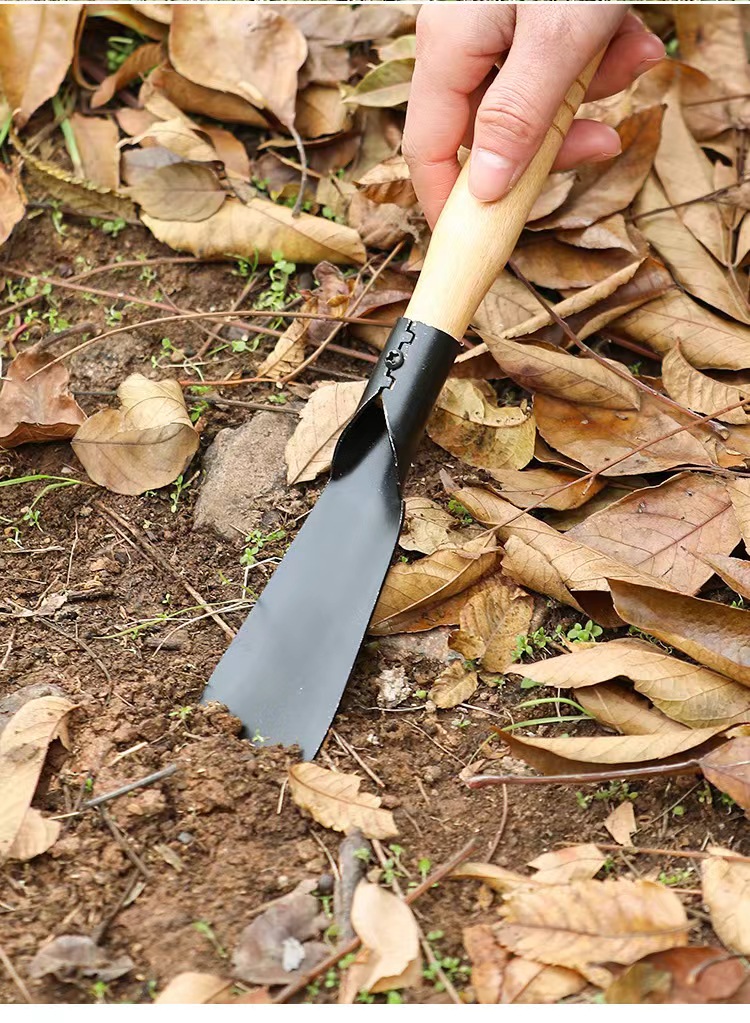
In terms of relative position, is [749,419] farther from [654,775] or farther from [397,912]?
[397,912]

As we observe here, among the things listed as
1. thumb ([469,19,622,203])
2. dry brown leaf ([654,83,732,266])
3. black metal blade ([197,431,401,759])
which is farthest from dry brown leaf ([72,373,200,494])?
dry brown leaf ([654,83,732,266])

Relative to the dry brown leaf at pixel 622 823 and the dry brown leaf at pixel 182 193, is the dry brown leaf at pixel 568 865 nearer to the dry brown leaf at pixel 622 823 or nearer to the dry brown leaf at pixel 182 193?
the dry brown leaf at pixel 622 823

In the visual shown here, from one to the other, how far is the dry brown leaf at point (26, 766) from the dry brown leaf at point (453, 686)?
1.74 ft

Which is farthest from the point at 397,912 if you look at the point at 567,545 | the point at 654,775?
the point at 567,545

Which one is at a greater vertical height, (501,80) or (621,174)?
(501,80)

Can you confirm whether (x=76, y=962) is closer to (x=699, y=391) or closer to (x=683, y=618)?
(x=683, y=618)

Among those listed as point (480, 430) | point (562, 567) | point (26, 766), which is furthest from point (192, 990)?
point (480, 430)

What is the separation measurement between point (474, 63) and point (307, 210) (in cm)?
57

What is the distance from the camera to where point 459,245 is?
5.79ft

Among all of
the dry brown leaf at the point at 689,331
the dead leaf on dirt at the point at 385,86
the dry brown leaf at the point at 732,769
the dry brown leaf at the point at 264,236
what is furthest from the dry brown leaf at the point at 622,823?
the dead leaf on dirt at the point at 385,86

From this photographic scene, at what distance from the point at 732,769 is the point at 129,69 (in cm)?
199

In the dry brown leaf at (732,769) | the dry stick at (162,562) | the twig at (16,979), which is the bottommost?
the twig at (16,979)

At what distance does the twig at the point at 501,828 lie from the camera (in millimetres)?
1471

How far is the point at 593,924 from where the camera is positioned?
4.33 feet
